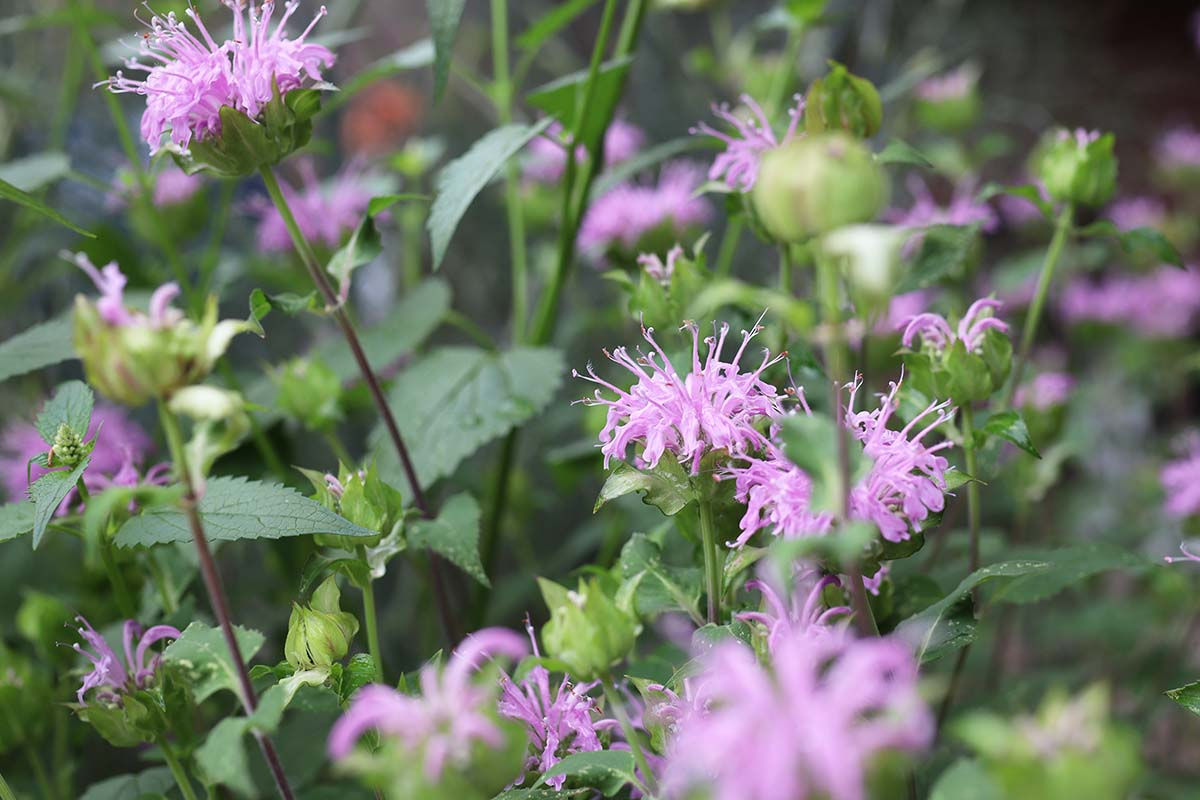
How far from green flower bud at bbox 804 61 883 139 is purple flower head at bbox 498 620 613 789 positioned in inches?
11.4

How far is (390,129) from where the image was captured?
153 centimetres

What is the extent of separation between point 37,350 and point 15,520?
15 centimetres

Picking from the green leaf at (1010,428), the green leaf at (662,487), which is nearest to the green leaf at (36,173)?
the green leaf at (662,487)

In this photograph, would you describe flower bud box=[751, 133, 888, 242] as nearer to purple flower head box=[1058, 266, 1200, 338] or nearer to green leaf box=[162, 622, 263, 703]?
green leaf box=[162, 622, 263, 703]

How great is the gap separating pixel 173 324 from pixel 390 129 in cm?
127

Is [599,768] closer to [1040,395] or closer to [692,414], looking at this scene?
[692,414]

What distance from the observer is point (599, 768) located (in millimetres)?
382

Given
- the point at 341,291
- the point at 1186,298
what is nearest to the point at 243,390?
the point at 341,291

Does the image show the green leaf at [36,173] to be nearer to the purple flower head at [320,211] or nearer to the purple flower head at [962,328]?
the purple flower head at [320,211]

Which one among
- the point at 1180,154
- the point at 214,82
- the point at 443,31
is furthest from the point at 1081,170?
the point at 1180,154

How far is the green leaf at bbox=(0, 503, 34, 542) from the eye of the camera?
461 mm

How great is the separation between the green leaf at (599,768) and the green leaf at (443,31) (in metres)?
0.35

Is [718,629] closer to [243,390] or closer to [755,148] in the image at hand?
[755,148]

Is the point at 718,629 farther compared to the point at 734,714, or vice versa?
the point at 718,629
